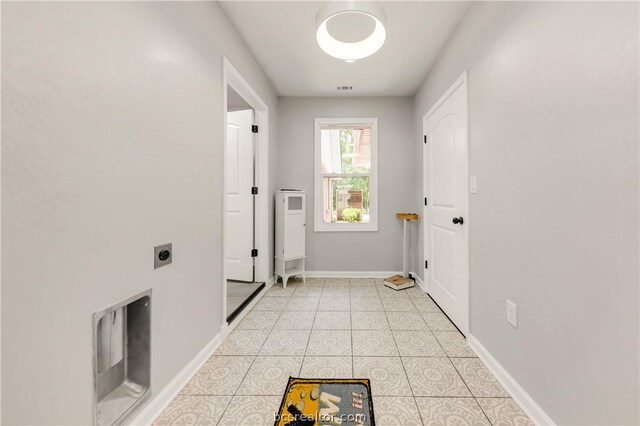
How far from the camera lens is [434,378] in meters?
1.51

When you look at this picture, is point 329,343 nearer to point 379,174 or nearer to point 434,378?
point 434,378

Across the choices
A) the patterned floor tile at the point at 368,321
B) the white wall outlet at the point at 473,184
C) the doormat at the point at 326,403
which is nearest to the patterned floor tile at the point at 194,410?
the doormat at the point at 326,403

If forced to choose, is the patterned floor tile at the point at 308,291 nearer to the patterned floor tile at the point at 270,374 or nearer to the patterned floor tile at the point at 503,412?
the patterned floor tile at the point at 270,374

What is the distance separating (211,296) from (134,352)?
1.92ft

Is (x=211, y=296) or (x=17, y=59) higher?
(x=17, y=59)

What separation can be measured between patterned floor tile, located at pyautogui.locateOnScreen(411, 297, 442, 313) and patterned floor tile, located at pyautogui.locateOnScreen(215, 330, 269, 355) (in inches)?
59.0

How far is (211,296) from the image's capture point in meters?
1.77

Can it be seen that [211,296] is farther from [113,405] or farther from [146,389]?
[113,405]

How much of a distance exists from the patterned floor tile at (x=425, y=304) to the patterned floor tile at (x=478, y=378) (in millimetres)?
796

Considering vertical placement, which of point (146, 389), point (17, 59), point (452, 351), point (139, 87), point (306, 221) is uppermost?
point (139, 87)

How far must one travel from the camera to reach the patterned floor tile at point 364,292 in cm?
288

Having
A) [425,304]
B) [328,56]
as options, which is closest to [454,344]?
[425,304]

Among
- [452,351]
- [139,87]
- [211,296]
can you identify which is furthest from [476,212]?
[139,87]

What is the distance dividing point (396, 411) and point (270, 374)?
732mm
